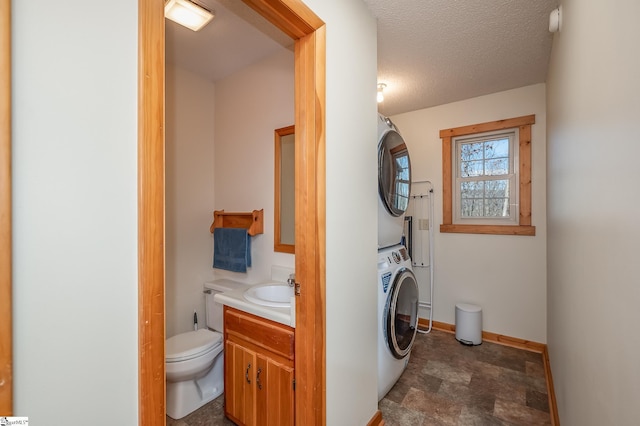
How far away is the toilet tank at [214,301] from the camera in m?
2.31

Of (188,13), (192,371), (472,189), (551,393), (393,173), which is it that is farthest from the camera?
(472,189)

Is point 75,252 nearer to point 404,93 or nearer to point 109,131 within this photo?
point 109,131

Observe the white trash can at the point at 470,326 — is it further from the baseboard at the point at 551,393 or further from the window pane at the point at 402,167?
the window pane at the point at 402,167

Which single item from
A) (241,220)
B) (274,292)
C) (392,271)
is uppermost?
(241,220)

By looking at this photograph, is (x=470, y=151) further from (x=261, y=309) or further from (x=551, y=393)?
(x=261, y=309)

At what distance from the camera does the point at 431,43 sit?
2023 millimetres

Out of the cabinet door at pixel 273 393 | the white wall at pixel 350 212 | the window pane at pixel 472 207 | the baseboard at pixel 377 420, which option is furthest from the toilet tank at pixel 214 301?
the window pane at pixel 472 207

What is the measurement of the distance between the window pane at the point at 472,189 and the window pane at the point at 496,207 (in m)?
0.11

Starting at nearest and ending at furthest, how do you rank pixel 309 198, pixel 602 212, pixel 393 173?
pixel 602 212 < pixel 309 198 < pixel 393 173

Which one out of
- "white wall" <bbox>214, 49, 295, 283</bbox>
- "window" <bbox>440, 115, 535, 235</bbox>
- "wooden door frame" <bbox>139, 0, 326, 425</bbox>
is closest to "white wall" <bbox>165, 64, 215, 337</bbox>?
"white wall" <bbox>214, 49, 295, 283</bbox>

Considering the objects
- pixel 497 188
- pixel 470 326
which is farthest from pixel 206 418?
pixel 497 188

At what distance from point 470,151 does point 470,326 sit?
71.5 inches

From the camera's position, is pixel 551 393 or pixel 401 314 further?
pixel 401 314

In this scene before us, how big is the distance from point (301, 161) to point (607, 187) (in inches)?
40.5
